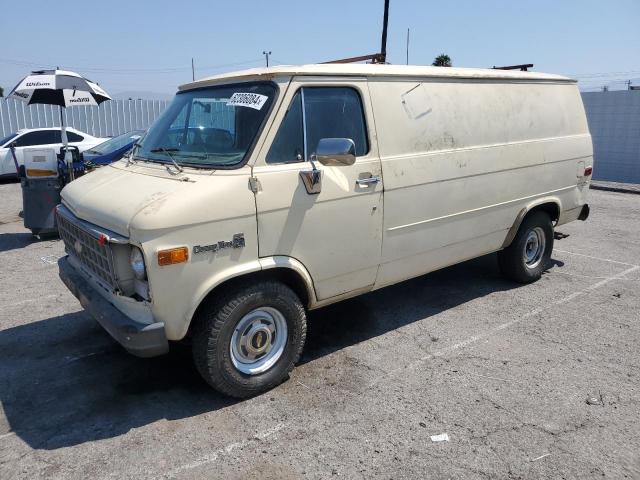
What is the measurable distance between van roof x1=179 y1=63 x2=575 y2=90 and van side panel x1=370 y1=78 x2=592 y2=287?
0.23 feet

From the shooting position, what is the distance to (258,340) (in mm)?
3721

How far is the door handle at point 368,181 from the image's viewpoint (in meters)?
3.96

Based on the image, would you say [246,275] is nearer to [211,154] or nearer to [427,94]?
[211,154]

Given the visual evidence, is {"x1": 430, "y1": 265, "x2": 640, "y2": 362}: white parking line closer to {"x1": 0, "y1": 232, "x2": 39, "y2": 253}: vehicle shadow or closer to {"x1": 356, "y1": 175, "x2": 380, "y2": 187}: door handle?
{"x1": 356, "y1": 175, "x2": 380, "y2": 187}: door handle

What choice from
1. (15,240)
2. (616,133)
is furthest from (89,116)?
(616,133)

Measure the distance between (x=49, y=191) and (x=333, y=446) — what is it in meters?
6.93

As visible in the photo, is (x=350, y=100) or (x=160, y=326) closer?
(x=160, y=326)

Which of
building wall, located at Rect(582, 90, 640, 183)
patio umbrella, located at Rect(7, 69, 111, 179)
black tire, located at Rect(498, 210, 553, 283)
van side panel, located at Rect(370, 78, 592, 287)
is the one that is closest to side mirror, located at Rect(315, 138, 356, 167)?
van side panel, located at Rect(370, 78, 592, 287)

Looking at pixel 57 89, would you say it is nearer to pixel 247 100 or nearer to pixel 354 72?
pixel 247 100

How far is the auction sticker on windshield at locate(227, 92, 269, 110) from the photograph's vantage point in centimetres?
362

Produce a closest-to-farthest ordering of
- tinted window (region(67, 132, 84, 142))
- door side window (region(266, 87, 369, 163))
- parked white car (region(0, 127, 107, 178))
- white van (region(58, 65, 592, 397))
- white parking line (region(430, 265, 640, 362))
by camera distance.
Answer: white van (region(58, 65, 592, 397)), door side window (region(266, 87, 369, 163)), white parking line (region(430, 265, 640, 362)), parked white car (region(0, 127, 107, 178)), tinted window (region(67, 132, 84, 142))

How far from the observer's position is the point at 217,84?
161 inches

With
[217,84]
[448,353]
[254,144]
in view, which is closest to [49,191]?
[217,84]

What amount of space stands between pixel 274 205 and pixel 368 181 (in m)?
0.88
